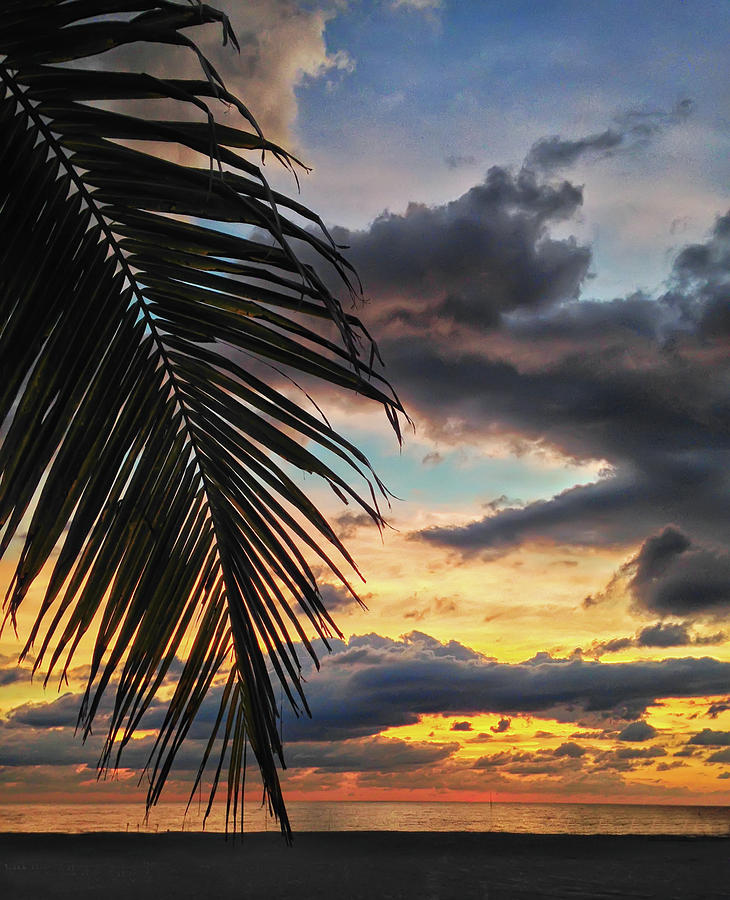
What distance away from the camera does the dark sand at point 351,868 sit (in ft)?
64.4

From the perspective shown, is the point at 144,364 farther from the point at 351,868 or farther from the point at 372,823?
the point at 372,823

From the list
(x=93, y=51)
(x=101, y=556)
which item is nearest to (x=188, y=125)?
(x=93, y=51)

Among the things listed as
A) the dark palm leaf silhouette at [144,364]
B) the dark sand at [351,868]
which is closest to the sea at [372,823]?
the dark sand at [351,868]

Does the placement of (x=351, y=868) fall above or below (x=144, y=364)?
below

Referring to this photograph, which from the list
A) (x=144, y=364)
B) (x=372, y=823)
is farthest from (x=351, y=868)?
(x=372, y=823)

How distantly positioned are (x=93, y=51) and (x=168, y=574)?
3.58 ft

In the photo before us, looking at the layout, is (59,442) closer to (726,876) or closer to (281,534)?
(281,534)

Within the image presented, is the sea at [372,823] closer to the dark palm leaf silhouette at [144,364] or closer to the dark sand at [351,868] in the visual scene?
the dark sand at [351,868]

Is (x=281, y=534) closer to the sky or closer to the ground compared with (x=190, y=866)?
closer to the sky

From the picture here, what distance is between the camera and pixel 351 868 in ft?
79.5

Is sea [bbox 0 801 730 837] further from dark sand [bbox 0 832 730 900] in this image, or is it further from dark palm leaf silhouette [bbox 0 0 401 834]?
dark palm leaf silhouette [bbox 0 0 401 834]

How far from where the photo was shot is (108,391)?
1.61 m

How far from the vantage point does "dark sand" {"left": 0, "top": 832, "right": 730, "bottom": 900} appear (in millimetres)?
19641

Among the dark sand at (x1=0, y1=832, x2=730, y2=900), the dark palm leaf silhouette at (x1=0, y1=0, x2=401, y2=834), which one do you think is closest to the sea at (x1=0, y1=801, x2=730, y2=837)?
the dark sand at (x1=0, y1=832, x2=730, y2=900)
